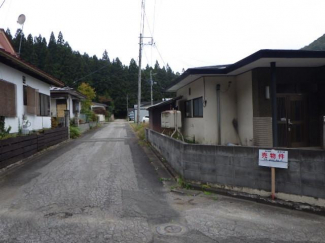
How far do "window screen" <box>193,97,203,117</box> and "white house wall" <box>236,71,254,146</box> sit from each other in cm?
133

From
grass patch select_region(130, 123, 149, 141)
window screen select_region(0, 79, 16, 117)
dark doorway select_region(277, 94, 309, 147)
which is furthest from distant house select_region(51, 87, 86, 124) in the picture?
dark doorway select_region(277, 94, 309, 147)

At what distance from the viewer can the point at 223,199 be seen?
200 inches

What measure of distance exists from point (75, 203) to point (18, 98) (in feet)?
24.9

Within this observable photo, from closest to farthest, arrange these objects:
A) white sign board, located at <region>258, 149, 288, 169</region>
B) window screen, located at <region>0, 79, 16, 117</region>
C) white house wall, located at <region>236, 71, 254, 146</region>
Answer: white sign board, located at <region>258, 149, 288, 169</region>
white house wall, located at <region>236, 71, 254, 146</region>
window screen, located at <region>0, 79, 16, 117</region>

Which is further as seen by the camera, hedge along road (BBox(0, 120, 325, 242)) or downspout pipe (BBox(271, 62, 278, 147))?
downspout pipe (BBox(271, 62, 278, 147))

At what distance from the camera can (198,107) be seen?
9961mm

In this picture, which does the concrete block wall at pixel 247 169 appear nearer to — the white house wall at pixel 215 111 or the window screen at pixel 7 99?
the white house wall at pixel 215 111

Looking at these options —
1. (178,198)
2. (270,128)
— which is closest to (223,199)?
(178,198)

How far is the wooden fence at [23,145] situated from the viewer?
7.76 metres

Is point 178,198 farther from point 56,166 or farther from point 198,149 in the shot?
point 56,166

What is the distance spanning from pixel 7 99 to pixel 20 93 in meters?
1.47

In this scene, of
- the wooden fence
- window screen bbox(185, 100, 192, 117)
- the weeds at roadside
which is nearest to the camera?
the weeds at roadside

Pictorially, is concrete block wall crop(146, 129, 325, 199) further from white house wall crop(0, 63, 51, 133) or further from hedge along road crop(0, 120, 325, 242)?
white house wall crop(0, 63, 51, 133)

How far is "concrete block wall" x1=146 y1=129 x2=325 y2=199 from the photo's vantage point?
4.40 m
